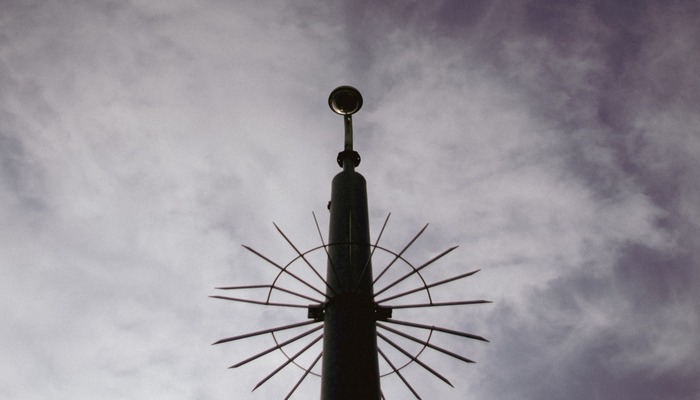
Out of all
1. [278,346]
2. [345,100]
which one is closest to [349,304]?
[278,346]

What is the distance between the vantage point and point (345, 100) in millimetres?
12734

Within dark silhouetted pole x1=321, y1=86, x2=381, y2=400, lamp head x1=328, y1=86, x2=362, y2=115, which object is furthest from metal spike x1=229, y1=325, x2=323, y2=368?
lamp head x1=328, y1=86, x2=362, y2=115

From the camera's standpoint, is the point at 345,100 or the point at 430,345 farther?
the point at 345,100

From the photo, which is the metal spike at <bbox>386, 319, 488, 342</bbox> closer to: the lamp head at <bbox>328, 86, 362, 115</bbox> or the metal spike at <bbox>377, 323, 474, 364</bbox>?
the metal spike at <bbox>377, 323, 474, 364</bbox>

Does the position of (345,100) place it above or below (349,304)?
above

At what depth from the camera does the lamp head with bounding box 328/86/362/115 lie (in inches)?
497

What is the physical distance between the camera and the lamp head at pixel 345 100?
12.6 meters

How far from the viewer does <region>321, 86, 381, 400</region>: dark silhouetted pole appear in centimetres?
762

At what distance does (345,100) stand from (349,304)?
231 inches

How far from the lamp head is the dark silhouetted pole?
212cm

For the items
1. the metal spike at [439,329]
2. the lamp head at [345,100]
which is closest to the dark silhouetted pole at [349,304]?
the metal spike at [439,329]

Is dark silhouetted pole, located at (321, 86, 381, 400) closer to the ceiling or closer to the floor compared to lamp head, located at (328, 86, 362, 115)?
closer to the floor

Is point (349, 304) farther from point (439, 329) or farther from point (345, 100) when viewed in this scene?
point (345, 100)

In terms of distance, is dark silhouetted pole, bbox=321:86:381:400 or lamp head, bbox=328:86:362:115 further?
lamp head, bbox=328:86:362:115
